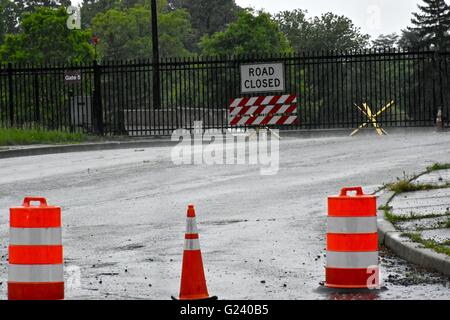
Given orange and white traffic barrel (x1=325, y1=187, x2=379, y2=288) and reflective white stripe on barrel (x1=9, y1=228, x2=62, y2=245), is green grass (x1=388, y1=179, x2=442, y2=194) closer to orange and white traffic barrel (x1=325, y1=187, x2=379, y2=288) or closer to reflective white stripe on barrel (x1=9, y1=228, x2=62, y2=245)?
orange and white traffic barrel (x1=325, y1=187, x2=379, y2=288)

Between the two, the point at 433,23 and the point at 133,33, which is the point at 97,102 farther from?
the point at 133,33

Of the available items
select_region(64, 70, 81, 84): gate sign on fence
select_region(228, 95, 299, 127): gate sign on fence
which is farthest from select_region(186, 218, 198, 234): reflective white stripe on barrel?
select_region(64, 70, 81, 84): gate sign on fence

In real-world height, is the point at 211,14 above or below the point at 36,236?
above

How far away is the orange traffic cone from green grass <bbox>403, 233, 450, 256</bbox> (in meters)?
2.46

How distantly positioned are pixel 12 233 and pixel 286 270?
2569 mm

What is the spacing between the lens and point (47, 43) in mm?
79562

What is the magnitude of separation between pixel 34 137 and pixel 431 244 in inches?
873

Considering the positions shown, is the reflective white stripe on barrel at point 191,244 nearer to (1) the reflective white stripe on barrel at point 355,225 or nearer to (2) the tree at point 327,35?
(1) the reflective white stripe on barrel at point 355,225

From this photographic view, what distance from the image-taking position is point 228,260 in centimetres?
1135

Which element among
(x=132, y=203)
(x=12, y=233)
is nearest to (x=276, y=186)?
(x=132, y=203)

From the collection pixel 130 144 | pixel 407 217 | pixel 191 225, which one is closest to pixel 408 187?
pixel 407 217

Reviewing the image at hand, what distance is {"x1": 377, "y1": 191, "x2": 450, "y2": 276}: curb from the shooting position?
10.2 m
